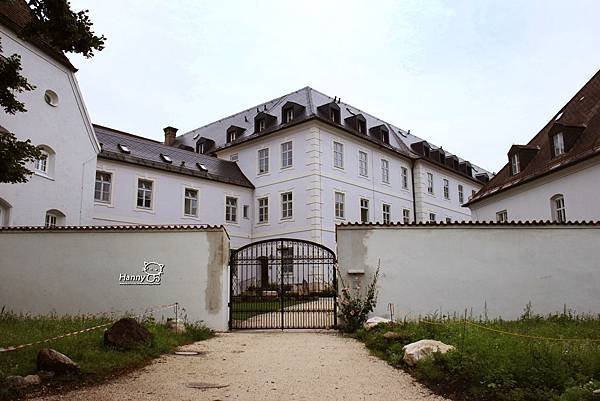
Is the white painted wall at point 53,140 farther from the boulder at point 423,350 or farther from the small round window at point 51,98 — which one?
the boulder at point 423,350

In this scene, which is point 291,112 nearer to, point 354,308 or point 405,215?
point 405,215

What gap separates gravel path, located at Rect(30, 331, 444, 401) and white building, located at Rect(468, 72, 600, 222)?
1312 centimetres

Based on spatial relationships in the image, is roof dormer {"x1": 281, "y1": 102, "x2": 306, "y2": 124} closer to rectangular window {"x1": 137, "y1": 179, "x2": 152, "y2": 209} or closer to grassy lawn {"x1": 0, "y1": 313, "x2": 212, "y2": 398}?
rectangular window {"x1": 137, "y1": 179, "x2": 152, "y2": 209}

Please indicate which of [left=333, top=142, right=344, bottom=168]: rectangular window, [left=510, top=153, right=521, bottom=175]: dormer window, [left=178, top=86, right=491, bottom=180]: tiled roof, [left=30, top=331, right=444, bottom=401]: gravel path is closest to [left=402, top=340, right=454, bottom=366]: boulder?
[left=30, top=331, right=444, bottom=401]: gravel path

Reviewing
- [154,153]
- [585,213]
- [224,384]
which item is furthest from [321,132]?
[224,384]

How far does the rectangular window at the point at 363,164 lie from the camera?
102ft

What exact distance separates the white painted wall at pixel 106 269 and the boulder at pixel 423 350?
6.69m

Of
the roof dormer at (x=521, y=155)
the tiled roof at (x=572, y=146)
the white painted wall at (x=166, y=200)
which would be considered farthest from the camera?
the white painted wall at (x=166, y=200)

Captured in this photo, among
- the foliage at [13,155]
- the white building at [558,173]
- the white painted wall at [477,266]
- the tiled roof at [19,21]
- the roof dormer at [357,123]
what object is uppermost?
the roof dormer at [357,123]

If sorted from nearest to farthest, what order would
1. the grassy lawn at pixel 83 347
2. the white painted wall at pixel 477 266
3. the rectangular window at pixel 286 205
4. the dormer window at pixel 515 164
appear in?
the grassy lawn at pixel 83 347 < the white painted wall at pixel 477 266 < the dormer window at pixel 515 164 < the rectangular window at pixel 286 205

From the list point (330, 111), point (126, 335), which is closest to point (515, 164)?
point (330, 111)

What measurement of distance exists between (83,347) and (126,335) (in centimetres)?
75

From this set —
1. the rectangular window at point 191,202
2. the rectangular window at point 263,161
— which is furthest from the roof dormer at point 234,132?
the rectangular window at point 191,202

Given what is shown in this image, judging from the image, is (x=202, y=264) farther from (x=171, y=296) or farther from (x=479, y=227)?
(x=479, y=227)
